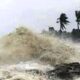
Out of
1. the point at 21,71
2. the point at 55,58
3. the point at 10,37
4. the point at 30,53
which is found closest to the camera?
the point at 21,71

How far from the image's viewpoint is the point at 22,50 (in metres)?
31.9

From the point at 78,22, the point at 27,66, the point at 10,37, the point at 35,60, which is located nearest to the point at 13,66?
the point at 27,66

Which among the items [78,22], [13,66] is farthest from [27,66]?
[78,22]

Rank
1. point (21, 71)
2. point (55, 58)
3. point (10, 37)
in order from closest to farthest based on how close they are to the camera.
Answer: point (21, 71) < point (55, 58) < point (10, 37)

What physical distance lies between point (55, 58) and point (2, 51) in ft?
14.6

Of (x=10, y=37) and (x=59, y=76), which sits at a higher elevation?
(x=10, y=37)

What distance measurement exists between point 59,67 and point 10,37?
26.5 feet

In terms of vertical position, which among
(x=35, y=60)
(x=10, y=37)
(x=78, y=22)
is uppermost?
→ (x=78, y=22)

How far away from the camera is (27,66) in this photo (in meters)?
27.1

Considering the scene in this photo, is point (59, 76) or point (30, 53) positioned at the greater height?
point (30, 53)

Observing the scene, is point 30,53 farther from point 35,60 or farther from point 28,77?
point 28,77

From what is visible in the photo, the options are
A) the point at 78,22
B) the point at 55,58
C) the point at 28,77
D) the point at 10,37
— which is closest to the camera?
the point at 28,77

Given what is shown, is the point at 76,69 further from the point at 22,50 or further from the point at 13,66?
the point at 22,50

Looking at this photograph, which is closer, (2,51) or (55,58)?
(55,58)
